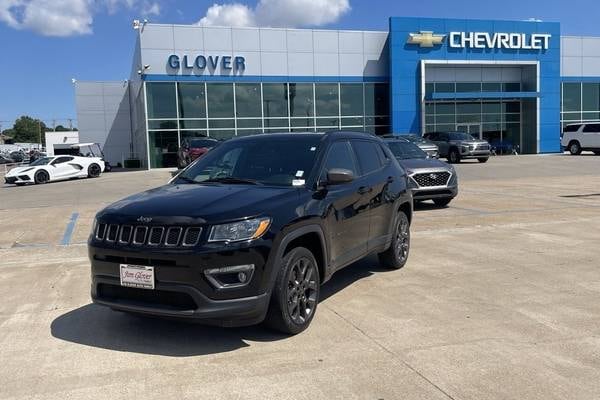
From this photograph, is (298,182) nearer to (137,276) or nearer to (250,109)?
(137,276)

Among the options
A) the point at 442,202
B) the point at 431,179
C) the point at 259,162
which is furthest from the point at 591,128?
the point at 259,162

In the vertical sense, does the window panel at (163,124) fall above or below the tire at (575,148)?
above

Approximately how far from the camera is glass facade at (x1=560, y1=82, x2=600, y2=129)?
144 ft

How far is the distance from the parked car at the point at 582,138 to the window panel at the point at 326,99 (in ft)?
49.8

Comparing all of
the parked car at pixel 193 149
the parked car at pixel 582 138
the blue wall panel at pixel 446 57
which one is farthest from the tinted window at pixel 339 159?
the blue wall panel at pixel 446 57

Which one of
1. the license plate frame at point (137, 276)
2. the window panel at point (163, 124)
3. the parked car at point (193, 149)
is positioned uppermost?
the window panel at point (163, 124)

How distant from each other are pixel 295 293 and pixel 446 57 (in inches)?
1521

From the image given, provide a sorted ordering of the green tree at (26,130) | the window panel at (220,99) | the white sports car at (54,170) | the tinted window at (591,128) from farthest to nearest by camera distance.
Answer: the green tree at (26,130)
the window panel at (220,99)
the tinted window at (591,128)
the white sports car at (54,170)

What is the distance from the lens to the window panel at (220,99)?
3712 cm

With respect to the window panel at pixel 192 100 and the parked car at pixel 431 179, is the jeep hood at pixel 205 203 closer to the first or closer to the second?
the parked car at pixel 431 179

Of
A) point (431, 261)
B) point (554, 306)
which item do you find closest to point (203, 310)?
point (554, 306)

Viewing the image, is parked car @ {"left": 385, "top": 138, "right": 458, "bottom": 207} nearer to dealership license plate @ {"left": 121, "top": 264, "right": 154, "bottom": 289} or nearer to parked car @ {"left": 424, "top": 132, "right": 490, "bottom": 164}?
dealership license plate @ {"left": 121, "top": 264, "right": 154, "bottom": 289}

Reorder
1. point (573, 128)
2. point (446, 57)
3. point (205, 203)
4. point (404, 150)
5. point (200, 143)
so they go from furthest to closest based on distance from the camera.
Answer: point (446, 57)
point (573, 128)
point (200, 143)
point (404, 150)
point (205, 203)

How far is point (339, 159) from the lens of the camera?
18.8ft
